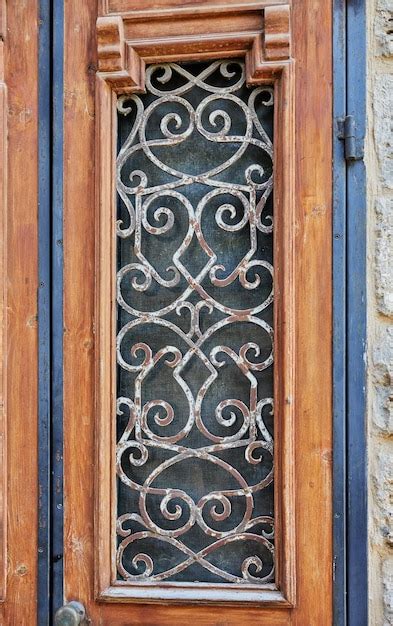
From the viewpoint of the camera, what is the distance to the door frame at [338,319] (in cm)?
151

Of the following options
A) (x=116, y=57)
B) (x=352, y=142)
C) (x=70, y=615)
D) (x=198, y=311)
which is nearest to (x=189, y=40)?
(x=116, y=57)

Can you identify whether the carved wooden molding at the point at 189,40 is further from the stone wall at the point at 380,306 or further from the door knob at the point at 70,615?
the door knob at the point at 70,615

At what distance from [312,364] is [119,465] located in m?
0.47

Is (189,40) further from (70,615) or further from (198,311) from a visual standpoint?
(70,615)

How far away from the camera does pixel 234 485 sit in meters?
1.56

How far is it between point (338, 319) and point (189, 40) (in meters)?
0.68

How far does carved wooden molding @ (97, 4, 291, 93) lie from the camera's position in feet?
5.05

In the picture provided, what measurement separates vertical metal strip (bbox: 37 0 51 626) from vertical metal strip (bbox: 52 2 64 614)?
1 cm

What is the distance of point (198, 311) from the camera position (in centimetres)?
158

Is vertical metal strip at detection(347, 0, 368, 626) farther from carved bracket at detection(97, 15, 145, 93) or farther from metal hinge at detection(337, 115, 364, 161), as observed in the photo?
carved bracket at detection(97, 15, 145, 93)

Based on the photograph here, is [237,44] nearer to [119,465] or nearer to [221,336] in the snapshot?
[221,336]

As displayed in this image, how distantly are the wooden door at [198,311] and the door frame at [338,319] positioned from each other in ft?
0.08

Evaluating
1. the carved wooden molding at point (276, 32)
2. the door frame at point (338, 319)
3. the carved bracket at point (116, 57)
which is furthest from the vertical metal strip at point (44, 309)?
the carved wooden molding at point (276, 32)

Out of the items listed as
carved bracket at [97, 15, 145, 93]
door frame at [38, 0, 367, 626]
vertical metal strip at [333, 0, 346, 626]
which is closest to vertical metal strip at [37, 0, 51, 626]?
door frame at [38, 0, 367, 626]
